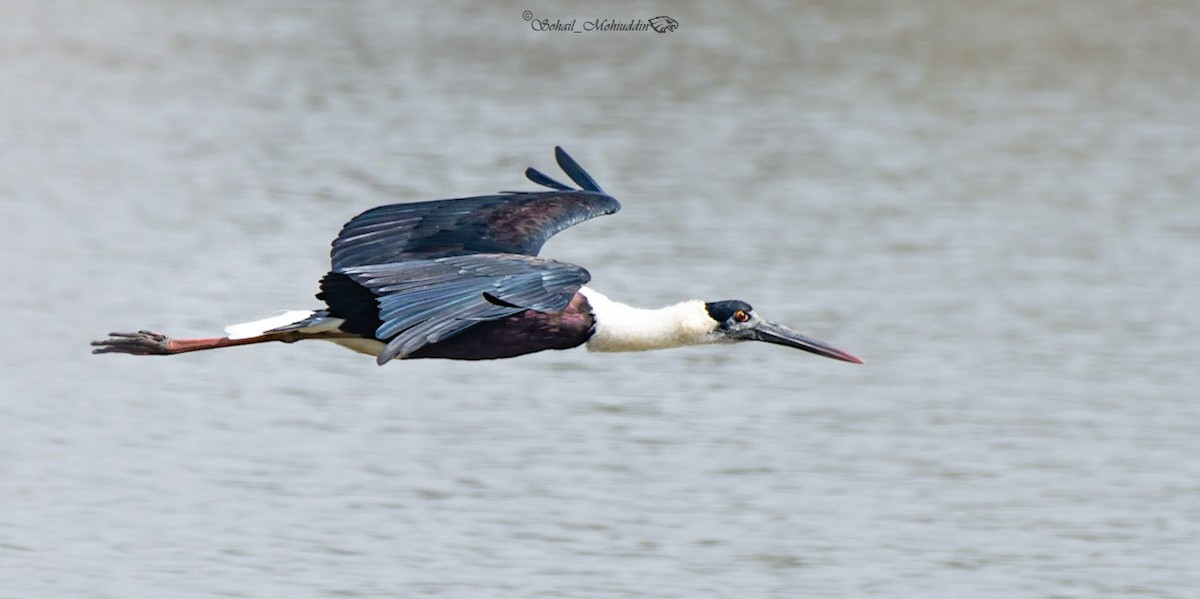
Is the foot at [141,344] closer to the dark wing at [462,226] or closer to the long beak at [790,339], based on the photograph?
the dark wing at [462,226]

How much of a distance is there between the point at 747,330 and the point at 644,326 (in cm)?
65

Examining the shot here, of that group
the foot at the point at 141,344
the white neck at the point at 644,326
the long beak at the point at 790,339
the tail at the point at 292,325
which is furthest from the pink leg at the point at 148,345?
the long beak at the point at 790,339

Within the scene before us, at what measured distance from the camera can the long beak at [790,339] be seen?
1056 centimetres

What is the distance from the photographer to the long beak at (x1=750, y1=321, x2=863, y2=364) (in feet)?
34.7

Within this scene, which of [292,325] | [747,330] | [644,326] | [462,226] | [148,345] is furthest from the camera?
[747,330]

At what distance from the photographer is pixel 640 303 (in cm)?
1401

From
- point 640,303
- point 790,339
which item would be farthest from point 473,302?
point 640,303

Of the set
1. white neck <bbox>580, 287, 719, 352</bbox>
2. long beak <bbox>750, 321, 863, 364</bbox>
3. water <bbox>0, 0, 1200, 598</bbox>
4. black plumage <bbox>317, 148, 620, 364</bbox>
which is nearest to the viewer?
black plumage <bbox>317, 148, 620, 364</bbox>

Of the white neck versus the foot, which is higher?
the white neck

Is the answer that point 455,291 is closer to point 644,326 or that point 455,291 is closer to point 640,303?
point 644,326

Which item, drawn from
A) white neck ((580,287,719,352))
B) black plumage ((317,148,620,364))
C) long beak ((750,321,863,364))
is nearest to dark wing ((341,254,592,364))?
black plumage ((317,148,620,364))

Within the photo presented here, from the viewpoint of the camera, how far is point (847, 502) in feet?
36.1

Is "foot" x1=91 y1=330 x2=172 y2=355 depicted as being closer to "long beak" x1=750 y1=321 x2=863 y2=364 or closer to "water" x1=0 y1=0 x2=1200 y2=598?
"water" x1=0 y1=0 x2=1200 y2=598

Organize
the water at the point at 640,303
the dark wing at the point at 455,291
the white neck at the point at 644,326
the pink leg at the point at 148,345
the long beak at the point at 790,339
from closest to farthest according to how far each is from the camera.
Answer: the dark wing at the point at 455,291, the white neck at the point at 644,326, the pink leg at the point at 148,345, the water at the point at 640,303, the long beak at the point at 790,339
